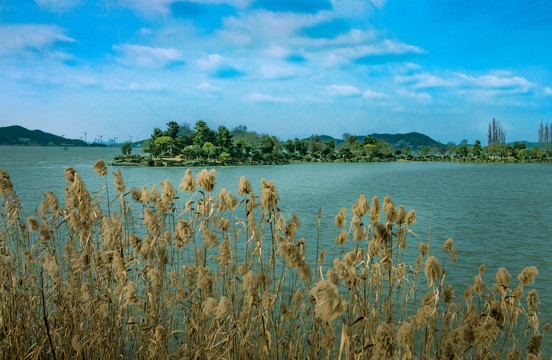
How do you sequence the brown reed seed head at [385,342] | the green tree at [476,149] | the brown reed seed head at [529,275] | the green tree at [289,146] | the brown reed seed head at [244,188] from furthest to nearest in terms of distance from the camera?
the green tree at [476,149]
the green tree at [289,146]
the brown reed seed head at [244,188]
the brown reed seed head at [529,275]
the brown reed seed head at [385,342]

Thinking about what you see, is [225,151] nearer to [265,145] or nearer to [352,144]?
[265,145]

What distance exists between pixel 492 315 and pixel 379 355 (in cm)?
130

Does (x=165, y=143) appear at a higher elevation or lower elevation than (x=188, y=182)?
higher

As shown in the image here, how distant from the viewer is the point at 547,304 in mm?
8164

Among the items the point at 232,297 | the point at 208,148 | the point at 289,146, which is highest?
the point at 289,146

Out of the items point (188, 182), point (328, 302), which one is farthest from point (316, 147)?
point (328, 302)

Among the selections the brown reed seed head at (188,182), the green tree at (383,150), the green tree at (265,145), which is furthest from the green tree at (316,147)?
the brown reed seed head at (188,182)

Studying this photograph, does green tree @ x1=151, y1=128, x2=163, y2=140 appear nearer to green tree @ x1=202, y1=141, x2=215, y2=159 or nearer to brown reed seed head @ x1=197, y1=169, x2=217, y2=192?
green tree @ x1=202, y1=141, x2=215, y2=159

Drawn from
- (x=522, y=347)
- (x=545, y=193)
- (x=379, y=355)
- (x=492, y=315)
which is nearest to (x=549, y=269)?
(x=522, y=347)

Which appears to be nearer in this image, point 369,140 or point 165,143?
point 165,143

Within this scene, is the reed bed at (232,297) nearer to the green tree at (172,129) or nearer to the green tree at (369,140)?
the green tree at (172,129)

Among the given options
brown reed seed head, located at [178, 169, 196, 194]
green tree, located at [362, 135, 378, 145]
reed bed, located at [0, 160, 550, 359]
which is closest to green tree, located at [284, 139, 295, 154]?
green tree, located at [362, 135, 378, 145]

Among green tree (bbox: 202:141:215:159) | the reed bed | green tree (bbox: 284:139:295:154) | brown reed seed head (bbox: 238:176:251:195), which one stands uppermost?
green tree (bbox: 284:139:295:154)

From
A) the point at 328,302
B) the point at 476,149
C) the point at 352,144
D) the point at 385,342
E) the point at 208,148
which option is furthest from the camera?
the point at 476,149
